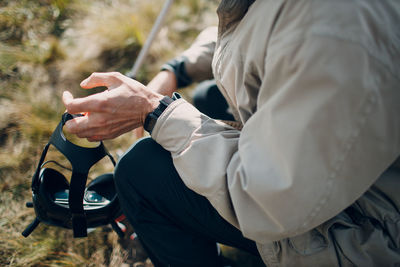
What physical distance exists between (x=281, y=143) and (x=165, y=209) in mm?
526

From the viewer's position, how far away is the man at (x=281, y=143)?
60 cm

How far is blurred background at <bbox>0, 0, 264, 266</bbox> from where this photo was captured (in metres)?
1.45

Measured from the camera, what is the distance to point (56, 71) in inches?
85.4

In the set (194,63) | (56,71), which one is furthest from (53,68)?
(194,63)

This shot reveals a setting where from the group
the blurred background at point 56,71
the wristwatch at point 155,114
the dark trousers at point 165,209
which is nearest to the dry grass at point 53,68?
the blurred background at point 56,71

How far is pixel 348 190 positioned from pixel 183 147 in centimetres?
45

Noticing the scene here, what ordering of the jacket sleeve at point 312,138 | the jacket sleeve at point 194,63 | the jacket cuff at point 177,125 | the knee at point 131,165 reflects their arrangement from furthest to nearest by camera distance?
1. the jacket sleeve at point 194,63
2. the knee at point 131,165
3. the jacket cuff at point 177,125
4. the jacket sleeve at point 312,138

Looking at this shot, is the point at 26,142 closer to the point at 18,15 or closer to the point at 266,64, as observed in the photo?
the point at 18,15

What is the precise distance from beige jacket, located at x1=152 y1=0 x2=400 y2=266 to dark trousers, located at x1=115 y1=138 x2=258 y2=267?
21 centimetres

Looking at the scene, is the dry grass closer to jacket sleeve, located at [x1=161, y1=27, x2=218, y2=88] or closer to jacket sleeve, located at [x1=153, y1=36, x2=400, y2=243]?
jacket sleeve, located at [x1=161, y1=27, x2=218, y2=88]

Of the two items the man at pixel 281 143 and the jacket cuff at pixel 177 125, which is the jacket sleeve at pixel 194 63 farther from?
the jacket cuff at pixel 177 125

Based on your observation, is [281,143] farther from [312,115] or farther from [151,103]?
[151,103]

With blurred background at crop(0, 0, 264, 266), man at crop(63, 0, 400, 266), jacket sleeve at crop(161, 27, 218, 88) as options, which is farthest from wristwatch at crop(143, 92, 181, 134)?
blurred background at crop(0, 0, 264, 266)

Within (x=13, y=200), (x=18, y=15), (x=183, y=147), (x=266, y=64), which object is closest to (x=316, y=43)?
(x=266, y=64)
